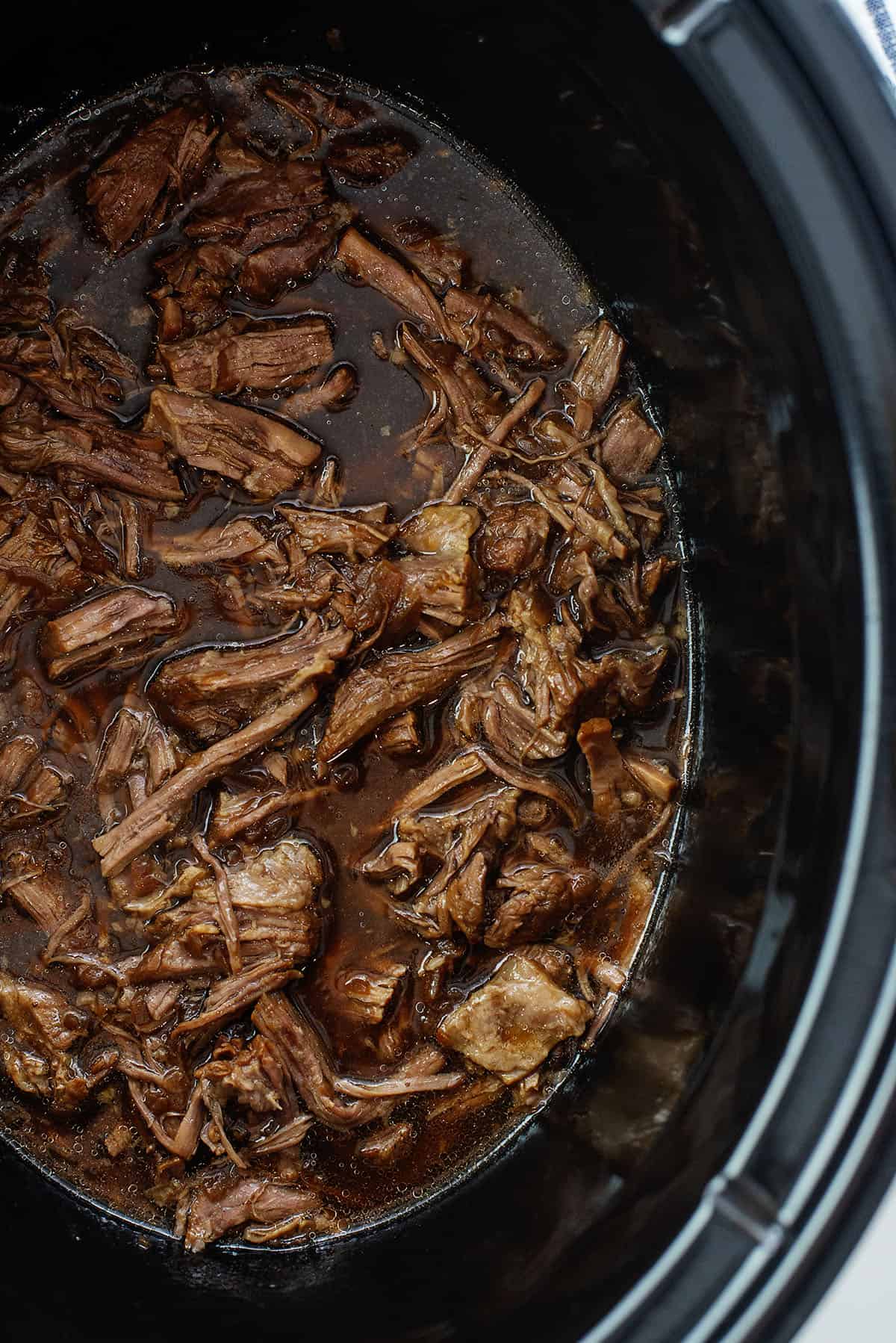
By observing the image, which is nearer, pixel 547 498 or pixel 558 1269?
pixel 558 1269

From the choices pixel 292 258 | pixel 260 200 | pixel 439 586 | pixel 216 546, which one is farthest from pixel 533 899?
pixel 260 200

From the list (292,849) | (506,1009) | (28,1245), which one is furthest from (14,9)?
(28,1245)

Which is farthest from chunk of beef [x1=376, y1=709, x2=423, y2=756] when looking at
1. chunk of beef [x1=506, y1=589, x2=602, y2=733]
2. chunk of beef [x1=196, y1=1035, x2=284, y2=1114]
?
chunk of beef [x1=196, y1=1035, x2=284, y2=1114]

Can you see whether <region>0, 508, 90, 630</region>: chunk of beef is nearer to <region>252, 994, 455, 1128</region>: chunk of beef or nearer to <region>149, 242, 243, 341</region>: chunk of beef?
<region>149, 242, 243, 341</region>: chunk of beef

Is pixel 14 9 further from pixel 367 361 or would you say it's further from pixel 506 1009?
pixel 506 1009

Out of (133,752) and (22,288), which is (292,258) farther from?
(133,752)

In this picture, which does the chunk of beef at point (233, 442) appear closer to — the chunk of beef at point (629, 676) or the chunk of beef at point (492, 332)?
the chunk of beef at point (492, 332)
